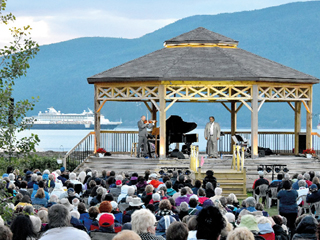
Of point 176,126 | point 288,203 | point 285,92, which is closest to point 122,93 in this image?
point 176,126

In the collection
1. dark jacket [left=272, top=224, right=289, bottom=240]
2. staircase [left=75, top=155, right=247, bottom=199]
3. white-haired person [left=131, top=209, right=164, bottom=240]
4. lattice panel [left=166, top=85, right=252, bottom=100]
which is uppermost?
lattice panel [left=166, top=85, right=252, bottom=100]

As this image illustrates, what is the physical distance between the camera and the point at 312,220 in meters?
10.2

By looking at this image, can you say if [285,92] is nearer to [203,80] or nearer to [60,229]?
[203,80]

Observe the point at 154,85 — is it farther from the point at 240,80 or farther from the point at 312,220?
the point at 312,220

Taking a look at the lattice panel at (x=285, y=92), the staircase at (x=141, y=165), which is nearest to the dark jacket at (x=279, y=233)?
the staircase at (x=141, y=165)

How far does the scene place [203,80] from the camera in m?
27.0

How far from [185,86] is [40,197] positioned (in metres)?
13.7

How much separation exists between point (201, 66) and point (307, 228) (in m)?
18.6

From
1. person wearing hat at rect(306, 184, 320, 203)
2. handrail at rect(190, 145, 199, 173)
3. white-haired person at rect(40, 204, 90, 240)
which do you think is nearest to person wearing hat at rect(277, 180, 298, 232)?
person wearing hat at rect(306, 184, 320, 203)

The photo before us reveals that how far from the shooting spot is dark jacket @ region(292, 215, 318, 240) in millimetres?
10203

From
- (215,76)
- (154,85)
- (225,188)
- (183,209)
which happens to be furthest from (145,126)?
(183,209)

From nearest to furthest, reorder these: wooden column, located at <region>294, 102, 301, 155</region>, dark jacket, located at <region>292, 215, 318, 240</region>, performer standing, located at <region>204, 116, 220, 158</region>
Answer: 1. dark jacket, located at <region>292, 215, 318, 240</region>
2. performer standing, located at <region>204, 116, 220, 158</region>
3. wooden column, located at <region>294, 102, 301, 155</region>

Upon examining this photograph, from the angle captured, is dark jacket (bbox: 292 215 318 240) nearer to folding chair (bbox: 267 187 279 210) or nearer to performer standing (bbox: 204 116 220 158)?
folding chair (bbox: 267 187 279 210)

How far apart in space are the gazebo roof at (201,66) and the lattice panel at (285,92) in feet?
1.86
